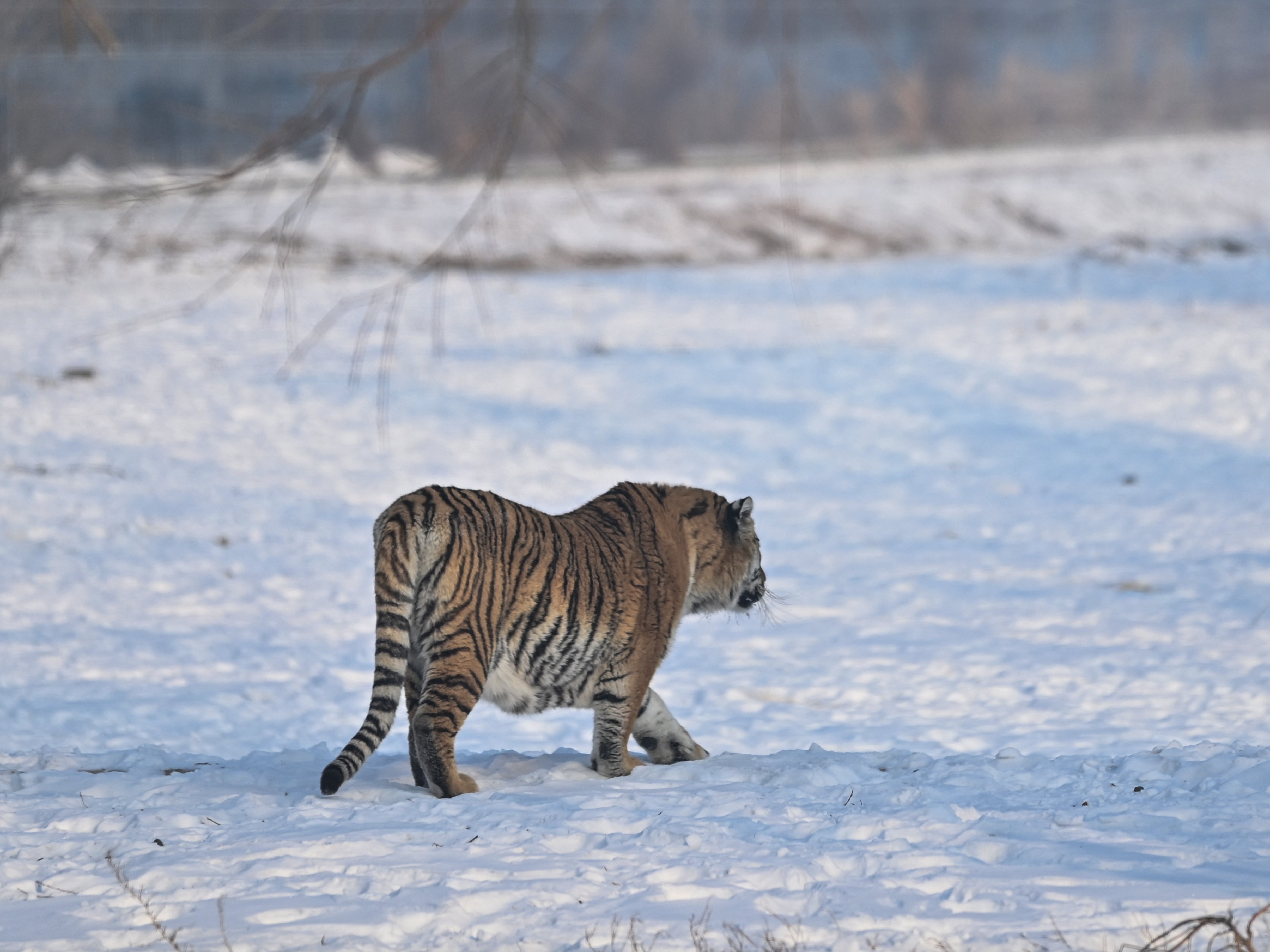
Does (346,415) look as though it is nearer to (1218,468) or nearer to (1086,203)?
(1218,468)

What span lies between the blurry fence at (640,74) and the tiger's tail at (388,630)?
1.42 meters

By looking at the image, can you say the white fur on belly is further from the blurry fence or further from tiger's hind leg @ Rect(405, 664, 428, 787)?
the blurry fence

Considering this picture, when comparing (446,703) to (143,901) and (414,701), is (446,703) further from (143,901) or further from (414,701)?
(143,901)

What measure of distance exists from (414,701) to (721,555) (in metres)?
1.63

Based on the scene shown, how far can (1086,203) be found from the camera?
2978cm

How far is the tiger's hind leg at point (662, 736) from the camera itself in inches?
243

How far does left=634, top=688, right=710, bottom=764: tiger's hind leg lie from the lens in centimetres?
618

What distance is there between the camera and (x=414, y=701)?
5.69 meters

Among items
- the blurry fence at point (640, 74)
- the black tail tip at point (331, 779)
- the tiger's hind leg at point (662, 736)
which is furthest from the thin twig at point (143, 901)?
the blurry fence at point (640, 74)

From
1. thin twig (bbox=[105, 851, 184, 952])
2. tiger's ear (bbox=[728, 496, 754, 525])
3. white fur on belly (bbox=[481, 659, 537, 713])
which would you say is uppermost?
tiger's ear (bbox=[728, 496, 754, 525])

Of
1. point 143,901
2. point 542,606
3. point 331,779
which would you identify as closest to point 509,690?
point 542,606

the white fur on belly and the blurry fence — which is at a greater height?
the blurry fence

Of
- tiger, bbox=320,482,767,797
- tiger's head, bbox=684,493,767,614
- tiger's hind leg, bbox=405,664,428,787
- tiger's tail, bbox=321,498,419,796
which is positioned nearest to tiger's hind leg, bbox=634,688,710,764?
tiger, bbox=320,482,767,797

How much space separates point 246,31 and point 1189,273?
1999 centimetres
